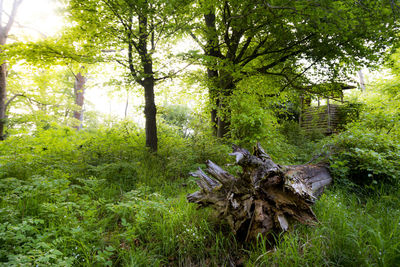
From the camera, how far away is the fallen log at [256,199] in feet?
6.92

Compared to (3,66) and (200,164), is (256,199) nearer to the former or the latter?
(200,164)

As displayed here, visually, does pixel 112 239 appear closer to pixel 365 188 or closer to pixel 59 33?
pixel 365 188

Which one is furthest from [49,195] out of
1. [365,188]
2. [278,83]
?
[278,83]

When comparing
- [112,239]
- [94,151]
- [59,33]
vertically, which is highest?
[59,33]

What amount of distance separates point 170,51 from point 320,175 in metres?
4.64

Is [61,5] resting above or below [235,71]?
above

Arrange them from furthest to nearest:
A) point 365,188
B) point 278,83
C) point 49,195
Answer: point 278,83 < point 365,188 < point 49,195

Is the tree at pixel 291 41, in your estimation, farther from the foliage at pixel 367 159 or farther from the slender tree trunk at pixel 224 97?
the foliage at pixel 367 159

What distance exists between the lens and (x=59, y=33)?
5.62 meters

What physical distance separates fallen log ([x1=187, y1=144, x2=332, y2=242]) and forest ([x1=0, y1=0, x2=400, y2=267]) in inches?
0.7

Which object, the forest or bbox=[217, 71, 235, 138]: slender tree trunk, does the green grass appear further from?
bbox=[217, 71, 235, 138]: slender tree trunk

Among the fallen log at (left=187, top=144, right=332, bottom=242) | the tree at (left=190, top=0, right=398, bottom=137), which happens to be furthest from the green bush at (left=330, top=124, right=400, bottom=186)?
the tree at (left=190, top=0, right=398, bottom=137)

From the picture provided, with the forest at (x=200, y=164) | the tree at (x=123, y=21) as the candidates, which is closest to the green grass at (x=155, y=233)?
the forest at (x=200, y=164)

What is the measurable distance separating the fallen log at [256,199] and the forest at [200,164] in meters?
0.02
